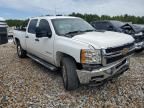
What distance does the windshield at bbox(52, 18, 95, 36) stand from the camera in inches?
217

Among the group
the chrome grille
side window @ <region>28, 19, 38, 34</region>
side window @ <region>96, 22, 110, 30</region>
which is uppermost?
side window @ <region>28, 19, 38, 34</region>

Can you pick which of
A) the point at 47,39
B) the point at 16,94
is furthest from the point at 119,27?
the point at 16,94

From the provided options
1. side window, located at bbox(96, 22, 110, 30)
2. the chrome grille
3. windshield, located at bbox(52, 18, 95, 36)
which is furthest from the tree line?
the chrome grille

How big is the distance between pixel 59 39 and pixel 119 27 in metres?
6.72

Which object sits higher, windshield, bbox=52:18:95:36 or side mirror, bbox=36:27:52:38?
windshield, bbox=52:18:95:36

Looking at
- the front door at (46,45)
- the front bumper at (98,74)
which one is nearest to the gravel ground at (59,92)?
the front bumper at (98,74)

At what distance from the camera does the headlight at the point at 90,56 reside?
412 centimetres

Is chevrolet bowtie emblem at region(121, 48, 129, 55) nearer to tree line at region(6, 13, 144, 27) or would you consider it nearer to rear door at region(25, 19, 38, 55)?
rear door at region(25, 19, 38, 55)

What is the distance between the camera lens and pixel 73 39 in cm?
463

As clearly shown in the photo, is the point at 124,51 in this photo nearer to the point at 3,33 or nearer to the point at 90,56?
the point at 90,56

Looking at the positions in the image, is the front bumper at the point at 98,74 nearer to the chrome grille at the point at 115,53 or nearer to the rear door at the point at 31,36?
the chrome grille at the point at 115,53

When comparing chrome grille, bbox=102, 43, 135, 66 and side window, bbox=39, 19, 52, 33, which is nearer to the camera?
chrome grille, bbox=102, 43, 135, 66

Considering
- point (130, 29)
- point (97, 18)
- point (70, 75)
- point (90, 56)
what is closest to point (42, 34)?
point (70, 75)

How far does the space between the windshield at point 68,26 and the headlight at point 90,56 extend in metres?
1.38
